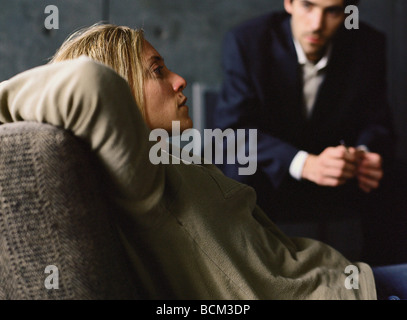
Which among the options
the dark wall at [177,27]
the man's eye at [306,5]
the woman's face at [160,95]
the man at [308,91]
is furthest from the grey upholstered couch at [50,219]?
the dark wall at [177,27]

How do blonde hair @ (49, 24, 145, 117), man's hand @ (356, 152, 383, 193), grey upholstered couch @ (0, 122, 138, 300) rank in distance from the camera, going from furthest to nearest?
man's hand @ (356, 152, 383, 193) < blonde hair @ (49, 24, 145, 117) < grey upholstered couch @ (0, 122, 138, 300)

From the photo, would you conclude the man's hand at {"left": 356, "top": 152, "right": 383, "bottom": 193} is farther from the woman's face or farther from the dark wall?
the dark wall

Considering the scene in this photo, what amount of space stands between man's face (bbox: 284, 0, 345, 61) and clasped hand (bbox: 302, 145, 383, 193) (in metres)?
0.55

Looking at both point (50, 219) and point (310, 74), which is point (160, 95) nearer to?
point (50, 219)

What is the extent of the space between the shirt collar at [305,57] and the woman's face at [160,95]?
1.29m

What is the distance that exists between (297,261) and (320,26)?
1379mm

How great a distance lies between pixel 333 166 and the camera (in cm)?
161

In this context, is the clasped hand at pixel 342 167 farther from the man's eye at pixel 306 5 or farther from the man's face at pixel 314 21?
the man's eye at pixel 306 5

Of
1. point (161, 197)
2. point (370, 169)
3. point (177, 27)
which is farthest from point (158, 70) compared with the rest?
point (177, 27)

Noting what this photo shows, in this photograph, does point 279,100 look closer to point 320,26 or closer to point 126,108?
point 320,26

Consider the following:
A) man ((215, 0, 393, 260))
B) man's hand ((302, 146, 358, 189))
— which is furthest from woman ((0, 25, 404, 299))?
man ((215, 0, 393, 260))

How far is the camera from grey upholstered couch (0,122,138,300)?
1.77 feet

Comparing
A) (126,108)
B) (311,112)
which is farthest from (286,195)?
(126,108)

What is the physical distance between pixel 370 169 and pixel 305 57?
0.60 meters
